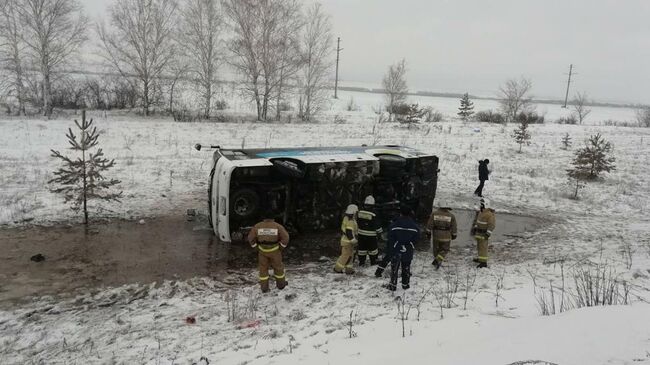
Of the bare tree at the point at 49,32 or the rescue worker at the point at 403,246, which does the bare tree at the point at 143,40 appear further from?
the rescue worker at the point at 403,246

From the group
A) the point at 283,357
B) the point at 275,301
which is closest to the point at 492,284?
the point at 275,301

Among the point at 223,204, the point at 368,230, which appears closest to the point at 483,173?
the point at 368,230

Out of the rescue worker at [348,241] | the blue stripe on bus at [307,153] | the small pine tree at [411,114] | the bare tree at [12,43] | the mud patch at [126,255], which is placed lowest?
the mud patch at [126,255]

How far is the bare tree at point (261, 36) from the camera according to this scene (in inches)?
1131

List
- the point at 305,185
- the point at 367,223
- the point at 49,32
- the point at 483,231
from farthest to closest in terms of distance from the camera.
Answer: the point at 49,32 < the point at 305,185 < the point at 483,231 < the point at 367,223

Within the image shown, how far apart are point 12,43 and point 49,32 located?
2.19 meters

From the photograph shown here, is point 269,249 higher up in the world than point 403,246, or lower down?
lower down

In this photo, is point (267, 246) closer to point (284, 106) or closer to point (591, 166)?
point (591, 166)

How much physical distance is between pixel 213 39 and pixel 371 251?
25303 millimetres

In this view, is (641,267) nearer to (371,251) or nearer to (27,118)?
(371,251)

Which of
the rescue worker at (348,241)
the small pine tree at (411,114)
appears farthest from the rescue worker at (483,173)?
the small pine tree at (411,114)

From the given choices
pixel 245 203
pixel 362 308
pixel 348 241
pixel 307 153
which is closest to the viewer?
pixel 362 308

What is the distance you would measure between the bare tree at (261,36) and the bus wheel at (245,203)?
21.2 metres

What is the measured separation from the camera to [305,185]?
31.9 feet
